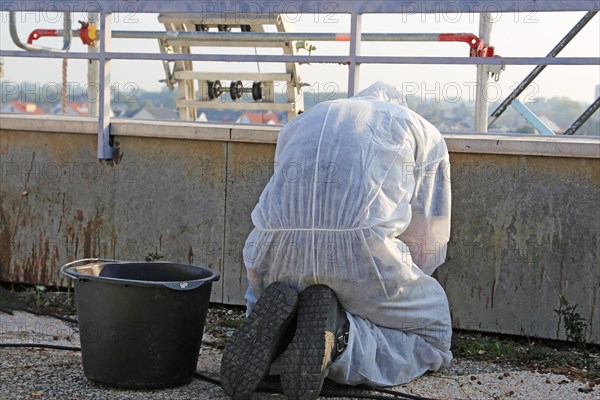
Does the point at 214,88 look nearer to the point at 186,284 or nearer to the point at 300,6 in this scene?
the point at 300,6

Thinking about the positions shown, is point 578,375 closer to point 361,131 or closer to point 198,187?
point 361,131

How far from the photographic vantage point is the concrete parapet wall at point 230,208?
541cm

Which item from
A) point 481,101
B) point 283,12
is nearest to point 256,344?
point 283,12

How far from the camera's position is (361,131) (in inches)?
182

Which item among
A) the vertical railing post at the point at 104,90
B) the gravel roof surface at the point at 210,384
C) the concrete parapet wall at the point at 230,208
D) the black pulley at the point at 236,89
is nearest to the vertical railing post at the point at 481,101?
the concrete parapet wall at the point at 230,208

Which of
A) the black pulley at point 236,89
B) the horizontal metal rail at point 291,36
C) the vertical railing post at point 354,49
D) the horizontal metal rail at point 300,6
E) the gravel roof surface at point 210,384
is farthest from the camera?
the black pulley at point 236,89

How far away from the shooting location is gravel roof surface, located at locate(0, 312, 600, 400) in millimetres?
4422

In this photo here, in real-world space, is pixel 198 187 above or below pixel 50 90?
below

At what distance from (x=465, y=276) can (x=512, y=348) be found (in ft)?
1.68

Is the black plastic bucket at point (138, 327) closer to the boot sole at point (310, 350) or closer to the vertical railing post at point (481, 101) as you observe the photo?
the boot sole at point (310, 350)

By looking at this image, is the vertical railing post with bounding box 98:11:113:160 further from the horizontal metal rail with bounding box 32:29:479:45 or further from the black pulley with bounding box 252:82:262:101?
the black pulley with bounding box 252:82:262:101

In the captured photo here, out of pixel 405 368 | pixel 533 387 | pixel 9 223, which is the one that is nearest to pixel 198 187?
pixel 9 223

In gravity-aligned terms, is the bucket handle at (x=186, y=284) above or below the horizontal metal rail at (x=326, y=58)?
below

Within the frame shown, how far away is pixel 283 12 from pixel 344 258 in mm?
1835
